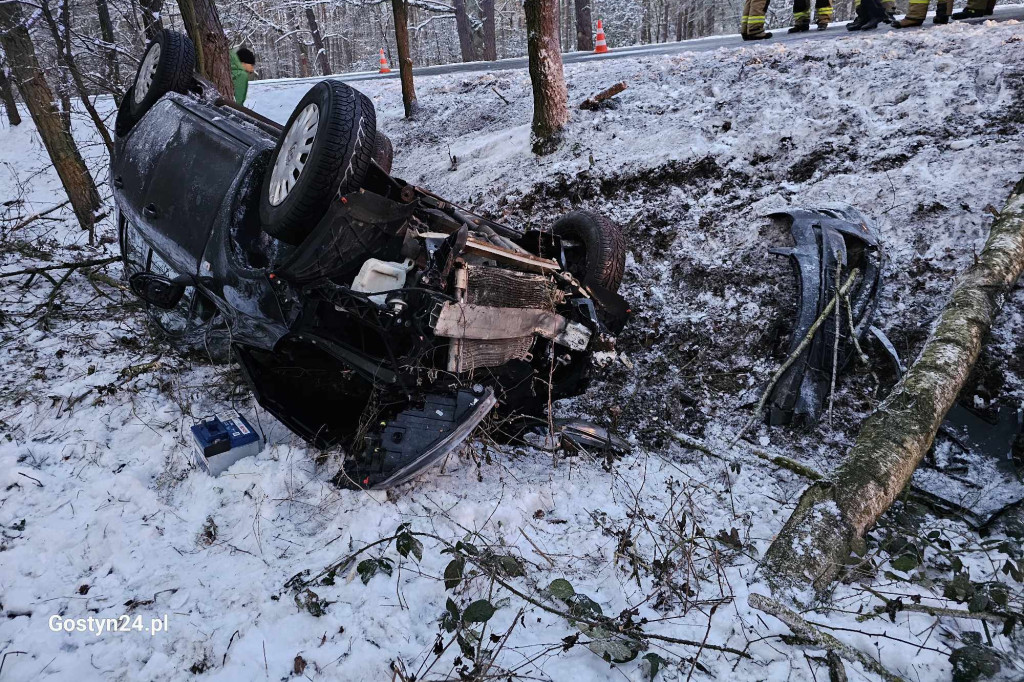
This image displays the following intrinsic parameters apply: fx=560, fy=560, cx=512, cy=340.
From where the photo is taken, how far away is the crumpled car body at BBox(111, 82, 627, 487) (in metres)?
2.79

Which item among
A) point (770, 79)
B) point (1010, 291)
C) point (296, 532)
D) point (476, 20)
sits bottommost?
point (296, 532)

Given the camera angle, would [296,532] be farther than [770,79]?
No

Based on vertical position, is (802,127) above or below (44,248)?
above

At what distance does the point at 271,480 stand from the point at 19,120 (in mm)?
14125

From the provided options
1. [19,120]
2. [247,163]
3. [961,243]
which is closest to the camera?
[247,163]

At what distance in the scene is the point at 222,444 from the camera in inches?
118

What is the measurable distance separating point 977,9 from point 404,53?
7.65 metres

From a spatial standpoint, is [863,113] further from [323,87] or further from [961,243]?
[323,87]

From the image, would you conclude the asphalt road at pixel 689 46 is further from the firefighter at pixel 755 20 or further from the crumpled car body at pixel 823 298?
the crumpled car body at pixel 823 298

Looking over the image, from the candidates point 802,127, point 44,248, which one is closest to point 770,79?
point 802,127

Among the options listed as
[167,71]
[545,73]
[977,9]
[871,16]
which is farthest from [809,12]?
[167,71]

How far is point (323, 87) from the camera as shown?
2.81 metres

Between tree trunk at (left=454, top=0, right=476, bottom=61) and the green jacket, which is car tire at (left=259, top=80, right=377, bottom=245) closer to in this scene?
the green jacket

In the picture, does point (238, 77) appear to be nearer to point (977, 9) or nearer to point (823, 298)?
point (823, 298)
